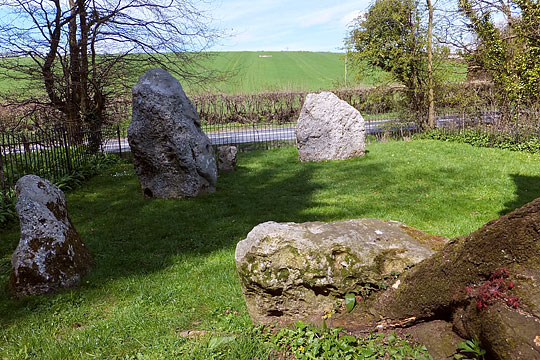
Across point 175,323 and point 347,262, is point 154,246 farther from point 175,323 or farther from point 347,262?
point 347,262

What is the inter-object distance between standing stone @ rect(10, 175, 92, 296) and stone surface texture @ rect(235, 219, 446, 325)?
2929mm

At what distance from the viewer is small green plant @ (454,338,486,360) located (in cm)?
245

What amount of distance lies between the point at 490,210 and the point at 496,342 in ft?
19.3

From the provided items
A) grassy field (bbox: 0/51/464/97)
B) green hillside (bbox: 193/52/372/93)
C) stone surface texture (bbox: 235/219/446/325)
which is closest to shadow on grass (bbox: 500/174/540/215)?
stone surface texture (bbox: 235/219/446/325)

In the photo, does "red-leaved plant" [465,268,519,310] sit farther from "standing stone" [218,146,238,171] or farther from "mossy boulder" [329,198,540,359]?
"standing stone" [218,146,238,171]

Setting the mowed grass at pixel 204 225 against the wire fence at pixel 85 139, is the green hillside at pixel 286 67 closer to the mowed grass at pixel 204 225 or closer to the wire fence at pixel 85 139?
the wire fence at pixel 85 139

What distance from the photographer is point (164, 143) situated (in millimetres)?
9367

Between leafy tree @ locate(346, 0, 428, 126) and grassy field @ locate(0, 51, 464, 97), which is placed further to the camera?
grassy field @ locate(0, 51, 464, 97)

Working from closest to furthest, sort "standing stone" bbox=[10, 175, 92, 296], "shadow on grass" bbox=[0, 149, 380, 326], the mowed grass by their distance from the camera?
the mowed grass, "standing stone" bbox=[10, 175, 92, 296], "shadow on grass" bbox=[0, 149, 380, 326]

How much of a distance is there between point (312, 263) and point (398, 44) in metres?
17.0

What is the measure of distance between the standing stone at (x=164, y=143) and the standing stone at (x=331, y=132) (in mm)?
4346

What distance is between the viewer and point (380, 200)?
838 cm

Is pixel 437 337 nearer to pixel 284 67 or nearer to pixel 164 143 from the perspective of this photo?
pixel 164 143

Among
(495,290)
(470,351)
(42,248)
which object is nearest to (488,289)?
(495,290)
